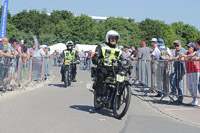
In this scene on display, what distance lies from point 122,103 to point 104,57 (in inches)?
46.4

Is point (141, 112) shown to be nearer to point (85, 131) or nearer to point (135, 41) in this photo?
point (85, 131)

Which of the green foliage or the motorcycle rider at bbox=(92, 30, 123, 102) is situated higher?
the green foliage

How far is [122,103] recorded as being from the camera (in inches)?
296

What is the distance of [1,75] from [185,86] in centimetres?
548

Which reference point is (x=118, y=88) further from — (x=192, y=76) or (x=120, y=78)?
(x=192, y=76)

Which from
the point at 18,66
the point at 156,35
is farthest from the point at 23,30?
the point at 18,66

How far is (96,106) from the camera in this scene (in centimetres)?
844

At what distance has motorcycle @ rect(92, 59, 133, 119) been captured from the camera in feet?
24.5

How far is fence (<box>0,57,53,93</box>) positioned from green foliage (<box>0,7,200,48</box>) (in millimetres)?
65031

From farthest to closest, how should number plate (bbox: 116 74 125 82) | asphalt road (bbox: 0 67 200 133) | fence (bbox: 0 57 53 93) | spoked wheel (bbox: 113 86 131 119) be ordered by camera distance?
fence (bbox: 0 57 53 93), number plate (bbox: 116 74 125 82), spoked wheel (bbox: 113 86 131 119), asphalt road (bbox: 0 67 200 133)

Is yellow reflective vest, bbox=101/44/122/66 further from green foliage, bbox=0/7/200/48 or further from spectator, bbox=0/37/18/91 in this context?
green foliage, bbox=0/7/200/48

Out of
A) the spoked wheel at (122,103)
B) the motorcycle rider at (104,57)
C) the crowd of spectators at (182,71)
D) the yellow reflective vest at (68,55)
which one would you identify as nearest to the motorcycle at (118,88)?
the spoked wheel at (122,103)

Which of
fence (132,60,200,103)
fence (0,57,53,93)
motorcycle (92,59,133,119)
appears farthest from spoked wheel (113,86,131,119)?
fence (0,57,53,93)

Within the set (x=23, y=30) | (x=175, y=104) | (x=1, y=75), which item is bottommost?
(x=175, y=104)
